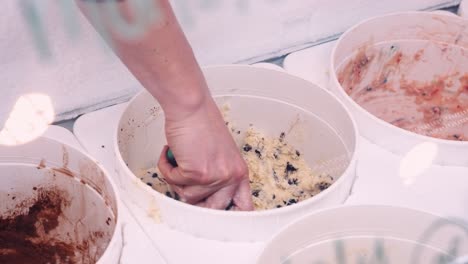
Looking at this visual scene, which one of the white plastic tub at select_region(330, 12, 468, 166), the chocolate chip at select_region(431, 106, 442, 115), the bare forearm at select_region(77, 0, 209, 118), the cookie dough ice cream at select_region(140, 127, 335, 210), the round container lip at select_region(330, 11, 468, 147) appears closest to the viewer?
the bare forearm at select_region(77, 0, 209, 118)

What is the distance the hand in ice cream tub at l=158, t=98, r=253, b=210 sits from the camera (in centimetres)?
73

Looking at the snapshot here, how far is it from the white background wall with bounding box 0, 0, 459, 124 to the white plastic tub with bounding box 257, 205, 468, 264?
0.43 metres

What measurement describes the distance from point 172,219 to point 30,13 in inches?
14.9

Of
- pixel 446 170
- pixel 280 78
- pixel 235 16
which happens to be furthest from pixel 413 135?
pixel 235 16

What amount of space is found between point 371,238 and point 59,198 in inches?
20.0

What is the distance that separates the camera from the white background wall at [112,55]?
0.87 meters

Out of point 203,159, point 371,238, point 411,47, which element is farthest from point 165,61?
point 411,47

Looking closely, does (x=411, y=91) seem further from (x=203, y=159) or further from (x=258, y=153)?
(x=203, y=159)

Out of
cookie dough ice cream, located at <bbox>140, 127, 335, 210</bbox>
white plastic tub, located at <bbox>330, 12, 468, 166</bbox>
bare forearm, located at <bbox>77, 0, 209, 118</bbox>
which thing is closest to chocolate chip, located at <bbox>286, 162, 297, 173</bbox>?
cookie dough ice cream, located at <bbox>140, 127, 335, 210</bbox>

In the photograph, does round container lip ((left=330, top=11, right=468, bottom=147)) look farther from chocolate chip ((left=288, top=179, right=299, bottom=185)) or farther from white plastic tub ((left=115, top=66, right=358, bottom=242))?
chocolate chip ((left=288, top=179, right=299, bottom=185))

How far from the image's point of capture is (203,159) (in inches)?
29.1

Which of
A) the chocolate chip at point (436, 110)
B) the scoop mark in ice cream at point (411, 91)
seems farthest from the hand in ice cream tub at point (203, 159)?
the chocolate chip at point (436, 110)

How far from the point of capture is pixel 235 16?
1.03 m

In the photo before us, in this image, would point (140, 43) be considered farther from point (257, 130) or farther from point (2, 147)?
point (257, 130)
